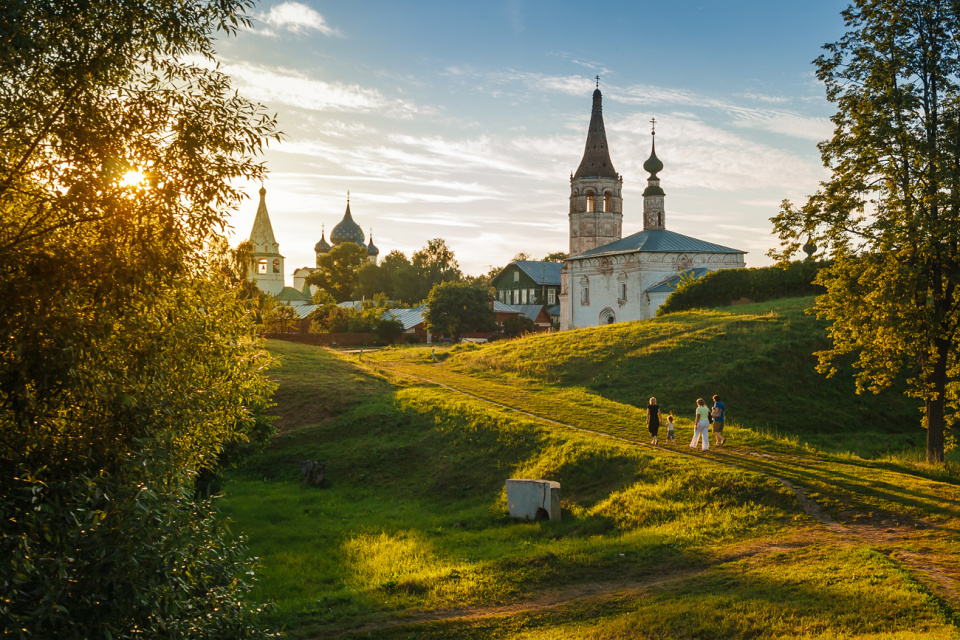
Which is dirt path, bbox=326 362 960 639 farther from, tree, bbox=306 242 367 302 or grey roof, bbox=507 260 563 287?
tree, bbox=306 242 367 302

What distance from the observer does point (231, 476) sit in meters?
23.5

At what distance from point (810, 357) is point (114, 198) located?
27990 mm

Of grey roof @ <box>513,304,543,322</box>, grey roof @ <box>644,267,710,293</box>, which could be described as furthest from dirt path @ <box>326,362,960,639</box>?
grey roof @ <box>513,304,543,322</box>

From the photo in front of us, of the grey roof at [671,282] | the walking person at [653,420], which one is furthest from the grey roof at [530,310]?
the walking person at [653,420]

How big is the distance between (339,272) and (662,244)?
2458 inches

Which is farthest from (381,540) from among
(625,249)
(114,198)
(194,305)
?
(625,249)

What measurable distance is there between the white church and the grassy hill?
29.3m

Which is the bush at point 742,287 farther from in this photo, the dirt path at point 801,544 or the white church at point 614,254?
the dirt path at point 801,544

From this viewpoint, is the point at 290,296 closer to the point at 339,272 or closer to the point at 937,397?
the point at 339,272

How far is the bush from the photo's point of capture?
148ft

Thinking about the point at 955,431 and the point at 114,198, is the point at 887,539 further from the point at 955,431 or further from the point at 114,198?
the point at 955,431

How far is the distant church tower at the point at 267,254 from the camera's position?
82875 mm

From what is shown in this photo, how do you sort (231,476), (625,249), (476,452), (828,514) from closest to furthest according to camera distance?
(828,514) → (476,452) → (231,476) → (625,249)

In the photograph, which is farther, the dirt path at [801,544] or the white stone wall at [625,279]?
the white stone wall at [625,279]
